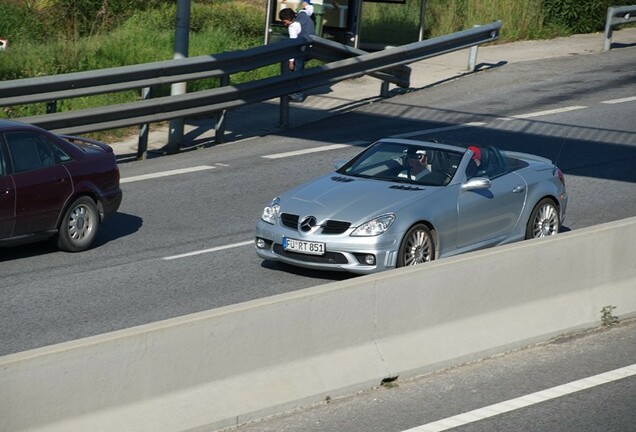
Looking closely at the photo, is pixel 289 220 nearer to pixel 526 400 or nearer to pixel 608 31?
pixel 526 400

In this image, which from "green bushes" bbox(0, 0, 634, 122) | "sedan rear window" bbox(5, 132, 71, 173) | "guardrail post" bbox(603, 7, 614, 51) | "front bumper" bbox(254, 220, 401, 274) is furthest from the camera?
"guardrail post" bbox(603, 7, 614, 51)

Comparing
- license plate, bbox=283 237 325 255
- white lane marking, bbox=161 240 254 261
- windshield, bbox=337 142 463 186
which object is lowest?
white lane marking, bbox=161 240 254 261

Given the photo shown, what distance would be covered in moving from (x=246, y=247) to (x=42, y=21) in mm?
13502

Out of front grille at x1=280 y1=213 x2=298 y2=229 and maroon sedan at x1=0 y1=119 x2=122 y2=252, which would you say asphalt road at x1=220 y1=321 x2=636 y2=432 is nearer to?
front grille at x1=280 y1=213 x2=298 y2=229

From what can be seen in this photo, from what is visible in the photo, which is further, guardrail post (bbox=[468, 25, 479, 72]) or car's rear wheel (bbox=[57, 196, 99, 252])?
guardrail post (bbox=[468, 25, 479, 72])

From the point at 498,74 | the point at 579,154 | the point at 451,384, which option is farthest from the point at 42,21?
the point at 451,384

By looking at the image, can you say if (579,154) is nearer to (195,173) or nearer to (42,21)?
(195,173)

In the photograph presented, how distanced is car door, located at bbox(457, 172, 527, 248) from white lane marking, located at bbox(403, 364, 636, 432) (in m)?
3.16

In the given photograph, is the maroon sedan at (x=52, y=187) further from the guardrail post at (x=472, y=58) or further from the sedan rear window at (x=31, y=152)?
the guardrail post at (x=472, y=58)

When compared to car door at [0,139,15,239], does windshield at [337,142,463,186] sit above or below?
above

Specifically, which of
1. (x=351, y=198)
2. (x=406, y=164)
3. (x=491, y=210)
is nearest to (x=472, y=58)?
(x=406, y=164)

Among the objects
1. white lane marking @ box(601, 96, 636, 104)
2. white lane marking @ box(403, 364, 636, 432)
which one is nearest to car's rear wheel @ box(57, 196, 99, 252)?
white lane marking @ box(403, 364, 636, 432)

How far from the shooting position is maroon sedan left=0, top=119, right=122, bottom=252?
11.7 meters

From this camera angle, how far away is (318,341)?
8.01 meters
